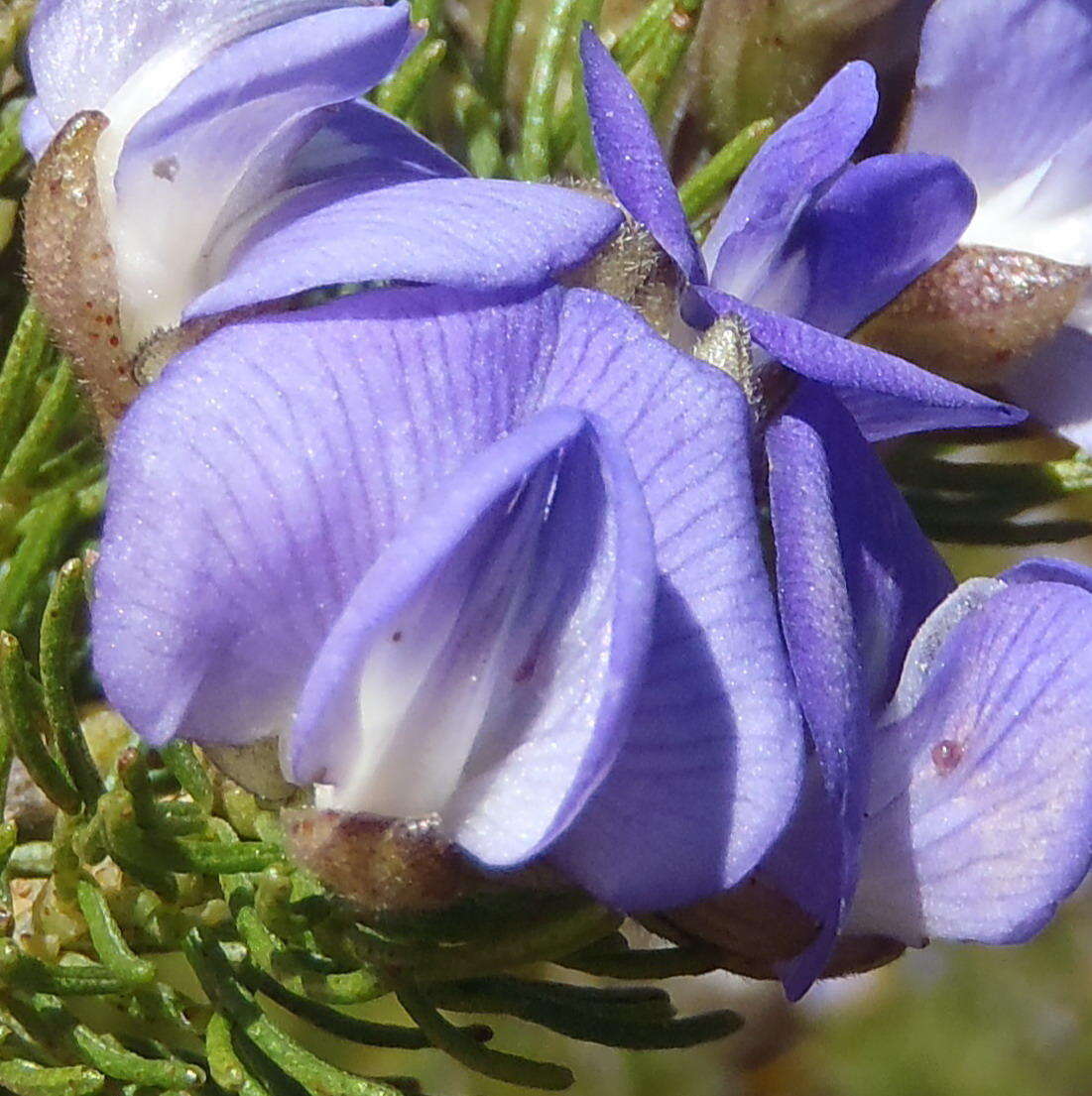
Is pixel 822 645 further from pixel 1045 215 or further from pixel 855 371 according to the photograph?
pixel 1045 215

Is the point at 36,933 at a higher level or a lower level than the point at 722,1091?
higher

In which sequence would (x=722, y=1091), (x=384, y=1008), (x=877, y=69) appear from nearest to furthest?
(x=877, y=69) → (x=384, y=1008) → (x=722, y=1091)

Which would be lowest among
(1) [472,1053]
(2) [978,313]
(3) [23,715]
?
(1) [472,1053]

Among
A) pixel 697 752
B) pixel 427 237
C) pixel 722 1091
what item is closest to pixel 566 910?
pixel 697 752

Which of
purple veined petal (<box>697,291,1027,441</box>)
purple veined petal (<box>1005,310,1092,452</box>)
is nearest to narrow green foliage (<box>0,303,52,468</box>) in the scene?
purple veined petal (<box>697,291,1027,441</box>)

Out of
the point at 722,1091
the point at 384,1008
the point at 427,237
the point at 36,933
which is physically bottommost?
the point at 722,1091

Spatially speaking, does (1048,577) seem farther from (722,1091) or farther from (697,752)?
(722,1091)

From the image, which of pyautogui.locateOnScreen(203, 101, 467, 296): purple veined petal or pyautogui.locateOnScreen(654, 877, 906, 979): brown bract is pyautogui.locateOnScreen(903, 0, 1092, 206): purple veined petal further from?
pyautogui.locateOnScreen(654, 877, 906, 979): brown bract

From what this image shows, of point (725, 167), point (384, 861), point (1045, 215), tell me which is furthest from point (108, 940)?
point (1045, 215)
